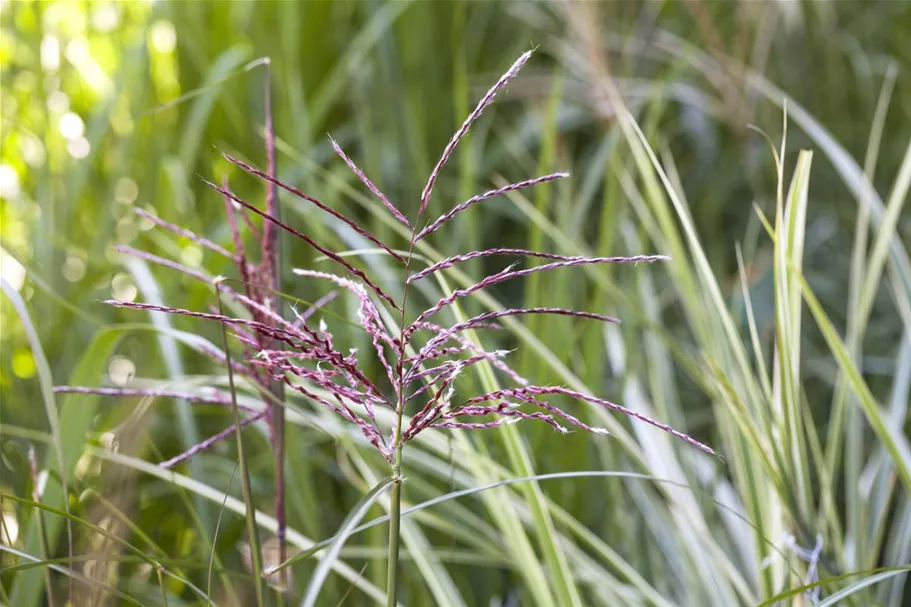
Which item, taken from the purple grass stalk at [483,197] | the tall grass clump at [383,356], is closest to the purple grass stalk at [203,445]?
the tall grass clump at [383,356]

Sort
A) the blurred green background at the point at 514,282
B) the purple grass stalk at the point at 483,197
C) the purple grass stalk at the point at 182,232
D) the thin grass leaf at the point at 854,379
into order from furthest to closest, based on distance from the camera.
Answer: the blurred green background at the point at 514,282 → the thin grass leaf at the point at 854,379 → the purple grass stalk at the point at 182,232 → the purple grass stalk at the point at 483,197

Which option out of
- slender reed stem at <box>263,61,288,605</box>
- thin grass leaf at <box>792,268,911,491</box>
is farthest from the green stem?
thin grass leaf at <box>792,268,911,491</box>

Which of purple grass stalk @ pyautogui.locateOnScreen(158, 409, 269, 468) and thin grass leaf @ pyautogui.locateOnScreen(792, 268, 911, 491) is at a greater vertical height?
purple grass stalk @ pyautogui.locateOnScreen(158, 409, 269, 468)

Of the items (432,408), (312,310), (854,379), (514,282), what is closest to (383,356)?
(432,408)

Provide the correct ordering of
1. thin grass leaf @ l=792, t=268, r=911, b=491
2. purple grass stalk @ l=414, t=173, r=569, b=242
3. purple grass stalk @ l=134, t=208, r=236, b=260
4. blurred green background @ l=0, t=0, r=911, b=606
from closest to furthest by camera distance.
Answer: purple grass stalk @ l=414, t=173, r=569, b=242
purple grass stalk @ l=134, t=208, r=236, b=260
thin grass leaf @ l=792, t=268, r=911, b=491
blurred green background @ l=0, t=0, r=911, b=606

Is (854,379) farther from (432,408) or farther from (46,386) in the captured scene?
(46,386)

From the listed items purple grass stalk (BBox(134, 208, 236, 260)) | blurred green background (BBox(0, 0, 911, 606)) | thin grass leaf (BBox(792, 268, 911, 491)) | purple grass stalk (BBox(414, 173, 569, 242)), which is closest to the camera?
purple grass stalk (BBox(414, 173, 569, 242))

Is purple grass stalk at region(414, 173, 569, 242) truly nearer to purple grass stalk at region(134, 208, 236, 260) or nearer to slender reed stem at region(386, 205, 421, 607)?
slender reed stem at region(386, 205, 421, 607)

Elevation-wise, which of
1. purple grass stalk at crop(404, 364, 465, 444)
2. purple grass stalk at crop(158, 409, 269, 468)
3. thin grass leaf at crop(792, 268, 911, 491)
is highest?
purple grass stalk at crop(404, 364, 465, 444)

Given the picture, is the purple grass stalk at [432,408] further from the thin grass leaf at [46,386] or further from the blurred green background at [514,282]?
the thin grass leaf at [46,386]

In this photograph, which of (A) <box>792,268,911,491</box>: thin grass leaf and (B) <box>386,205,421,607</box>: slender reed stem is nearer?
(B) <box>386,205,421,607</box>: slender reed stem
